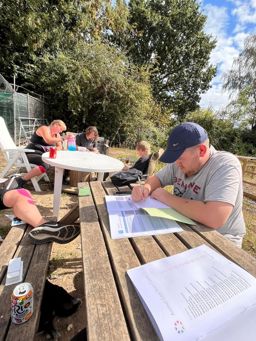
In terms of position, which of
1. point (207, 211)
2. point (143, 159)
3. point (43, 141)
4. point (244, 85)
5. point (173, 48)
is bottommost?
point (43, 141)

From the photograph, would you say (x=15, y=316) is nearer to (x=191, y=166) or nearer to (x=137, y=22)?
(x=191, y=166)

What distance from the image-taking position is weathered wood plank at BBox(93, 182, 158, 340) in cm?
62

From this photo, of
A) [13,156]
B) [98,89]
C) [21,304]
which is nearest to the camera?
[21,304]

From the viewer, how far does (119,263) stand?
34.7 inches

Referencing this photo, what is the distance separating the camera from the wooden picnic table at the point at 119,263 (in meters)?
0.63

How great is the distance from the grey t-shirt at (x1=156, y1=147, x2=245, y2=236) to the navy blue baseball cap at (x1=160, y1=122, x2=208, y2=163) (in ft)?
0.59

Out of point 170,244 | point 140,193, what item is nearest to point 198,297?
point 170,244

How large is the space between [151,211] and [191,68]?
2016 centimetres

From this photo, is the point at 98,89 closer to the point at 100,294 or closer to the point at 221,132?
the point at 221,132

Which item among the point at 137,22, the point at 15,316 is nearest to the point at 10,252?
the point at 15,316

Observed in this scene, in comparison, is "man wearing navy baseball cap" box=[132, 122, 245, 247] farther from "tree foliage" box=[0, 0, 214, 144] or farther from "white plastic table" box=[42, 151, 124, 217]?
"tree foliage" box=[0, 0, 214, 144]

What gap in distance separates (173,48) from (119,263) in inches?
776

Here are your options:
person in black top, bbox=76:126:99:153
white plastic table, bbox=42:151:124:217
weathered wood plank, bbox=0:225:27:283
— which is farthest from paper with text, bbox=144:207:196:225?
person in black top, bbox=76:126:99:153

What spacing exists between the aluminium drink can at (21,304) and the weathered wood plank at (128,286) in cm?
41
